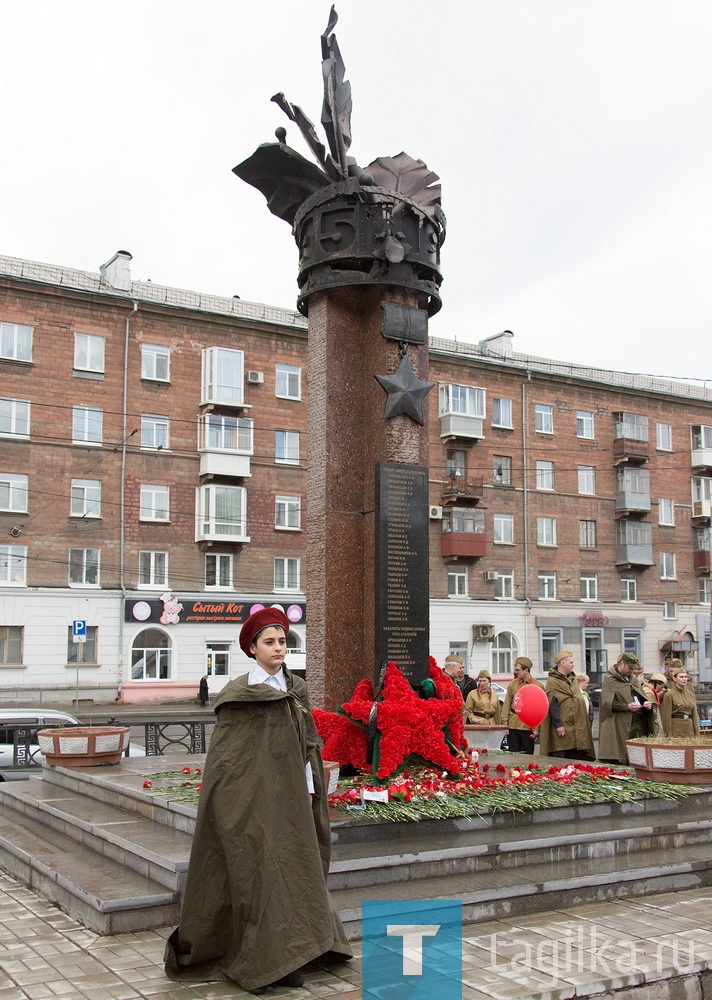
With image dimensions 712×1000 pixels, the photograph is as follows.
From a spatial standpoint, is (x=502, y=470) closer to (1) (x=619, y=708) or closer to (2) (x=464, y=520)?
(2) (x=464, y=520)

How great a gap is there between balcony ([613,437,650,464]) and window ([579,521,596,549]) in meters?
3.14

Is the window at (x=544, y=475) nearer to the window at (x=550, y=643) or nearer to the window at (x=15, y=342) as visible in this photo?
the window at (x=550, y=643)

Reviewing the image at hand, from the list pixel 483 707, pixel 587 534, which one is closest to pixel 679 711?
pixel 483 707

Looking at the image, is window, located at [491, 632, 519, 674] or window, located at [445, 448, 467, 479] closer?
window, located at [445, 448, 467, 479]

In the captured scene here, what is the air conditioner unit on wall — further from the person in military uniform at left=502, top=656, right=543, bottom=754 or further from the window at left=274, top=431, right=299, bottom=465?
the person in military uniform at left=502, top=656, right=543, bottom=754

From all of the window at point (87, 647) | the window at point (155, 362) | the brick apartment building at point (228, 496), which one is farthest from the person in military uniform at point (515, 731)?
the window at point (155, 362)

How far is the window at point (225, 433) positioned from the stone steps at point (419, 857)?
25350mm

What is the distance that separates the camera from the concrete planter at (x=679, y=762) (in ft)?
27.8

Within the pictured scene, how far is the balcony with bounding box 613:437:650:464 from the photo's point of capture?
Result: 141ft

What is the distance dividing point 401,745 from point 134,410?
85.0 feet

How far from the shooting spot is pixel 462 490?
38281mm

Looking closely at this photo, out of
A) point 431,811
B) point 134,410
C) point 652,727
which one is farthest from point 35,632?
point 431,811

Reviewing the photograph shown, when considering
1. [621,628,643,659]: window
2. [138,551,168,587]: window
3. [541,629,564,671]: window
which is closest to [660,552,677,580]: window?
[621,628,643,659]: window

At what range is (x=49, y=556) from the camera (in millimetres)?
30469
